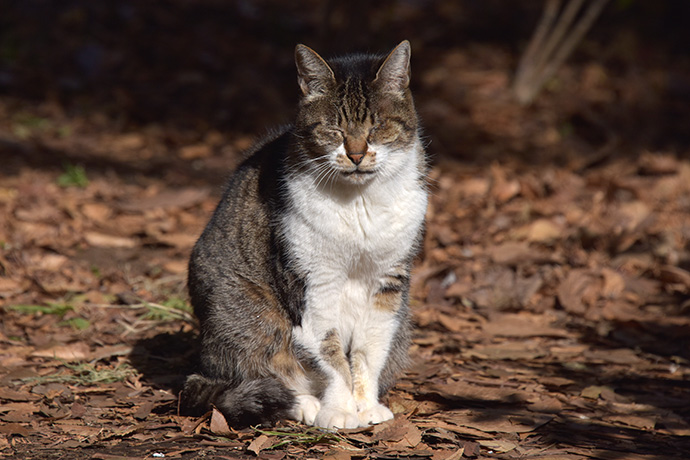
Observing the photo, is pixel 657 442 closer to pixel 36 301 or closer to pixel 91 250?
pixel 36 301

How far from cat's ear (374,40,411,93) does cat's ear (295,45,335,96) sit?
9.1 inches

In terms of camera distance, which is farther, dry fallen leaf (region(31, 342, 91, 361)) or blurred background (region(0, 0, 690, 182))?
blurred background (region(0, 0, 690, 182))

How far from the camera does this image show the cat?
11.2ft

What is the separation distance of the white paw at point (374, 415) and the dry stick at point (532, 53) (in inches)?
247

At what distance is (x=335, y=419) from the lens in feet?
10.8

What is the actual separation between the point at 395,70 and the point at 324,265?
3.13ft

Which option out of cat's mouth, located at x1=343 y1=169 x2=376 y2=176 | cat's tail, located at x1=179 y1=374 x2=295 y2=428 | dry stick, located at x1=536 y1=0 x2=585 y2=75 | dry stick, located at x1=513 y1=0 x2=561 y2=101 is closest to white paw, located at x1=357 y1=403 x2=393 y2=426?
cat's tail, located at x1=179 y1=374 x2=295 y2=428

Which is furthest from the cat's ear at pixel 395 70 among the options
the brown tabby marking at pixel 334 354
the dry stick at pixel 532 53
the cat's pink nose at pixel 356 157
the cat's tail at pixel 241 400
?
the dry stick at pixel 532 53

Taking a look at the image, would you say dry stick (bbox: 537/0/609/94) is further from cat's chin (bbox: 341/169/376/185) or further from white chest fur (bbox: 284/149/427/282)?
cat's chin (bbox: 341/169/376/185)

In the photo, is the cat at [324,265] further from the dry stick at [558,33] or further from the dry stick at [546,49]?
the dry stick at [546,49]

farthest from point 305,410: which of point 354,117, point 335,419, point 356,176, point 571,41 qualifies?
point 571,41

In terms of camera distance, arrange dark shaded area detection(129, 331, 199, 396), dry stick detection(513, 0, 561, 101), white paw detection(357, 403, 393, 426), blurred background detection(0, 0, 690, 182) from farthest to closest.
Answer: dry stick detection(513, 0, 561, 101), blurred background detection(0, 0, 690, 182), dark shaded area detection(129, 331, 199, 396), white paw detection(357, 403, 393, 426)

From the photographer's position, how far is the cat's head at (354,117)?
3.37 m

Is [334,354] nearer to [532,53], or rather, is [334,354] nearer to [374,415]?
[374,415]
